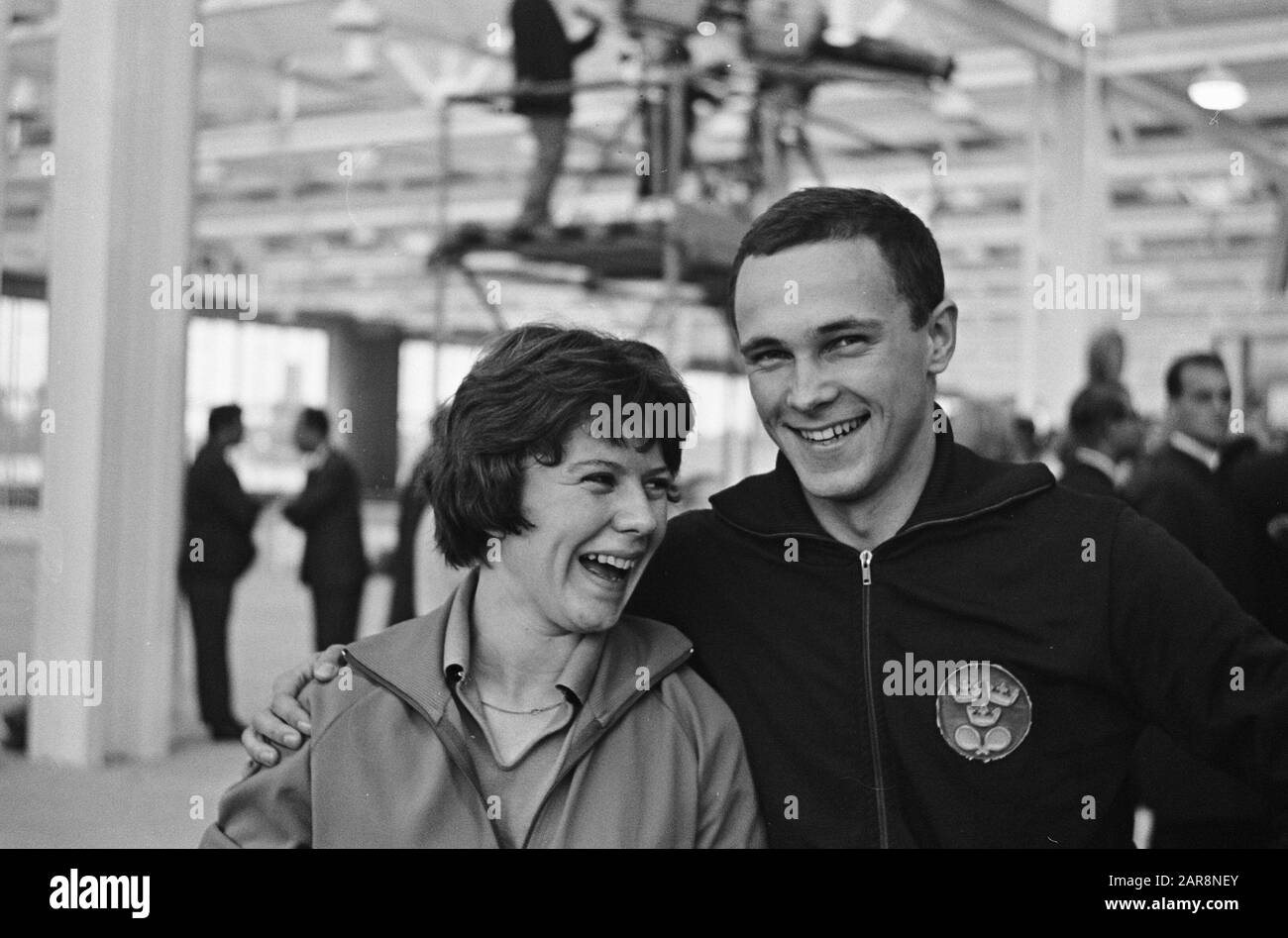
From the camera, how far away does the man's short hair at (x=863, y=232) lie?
5.58ft

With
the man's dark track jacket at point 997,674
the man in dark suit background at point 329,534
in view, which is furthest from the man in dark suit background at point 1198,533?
the man in dark suit background at point 329,534

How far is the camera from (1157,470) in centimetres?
361

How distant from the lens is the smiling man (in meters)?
1.66

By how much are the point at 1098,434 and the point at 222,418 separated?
363cm

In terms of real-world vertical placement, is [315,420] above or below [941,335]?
above

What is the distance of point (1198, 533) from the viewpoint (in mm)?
3438

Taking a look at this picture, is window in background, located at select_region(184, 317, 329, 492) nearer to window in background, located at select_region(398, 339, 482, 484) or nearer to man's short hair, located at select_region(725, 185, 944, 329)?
window in background, located at select_region(398, 339, 482, 484)

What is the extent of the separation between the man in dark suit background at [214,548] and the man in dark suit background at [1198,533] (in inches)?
143

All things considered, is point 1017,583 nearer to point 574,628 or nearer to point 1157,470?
point 574,628

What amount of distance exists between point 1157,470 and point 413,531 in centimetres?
321

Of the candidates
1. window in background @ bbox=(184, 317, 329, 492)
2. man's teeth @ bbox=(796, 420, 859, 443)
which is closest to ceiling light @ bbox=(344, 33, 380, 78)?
window in background @ bbox=(184, 317, 329, 492)

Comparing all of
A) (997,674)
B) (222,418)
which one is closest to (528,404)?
(997,674)

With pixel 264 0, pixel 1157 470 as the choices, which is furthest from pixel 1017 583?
pixel 264 0

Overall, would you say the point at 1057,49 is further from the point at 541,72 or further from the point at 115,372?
the point at 115,372
